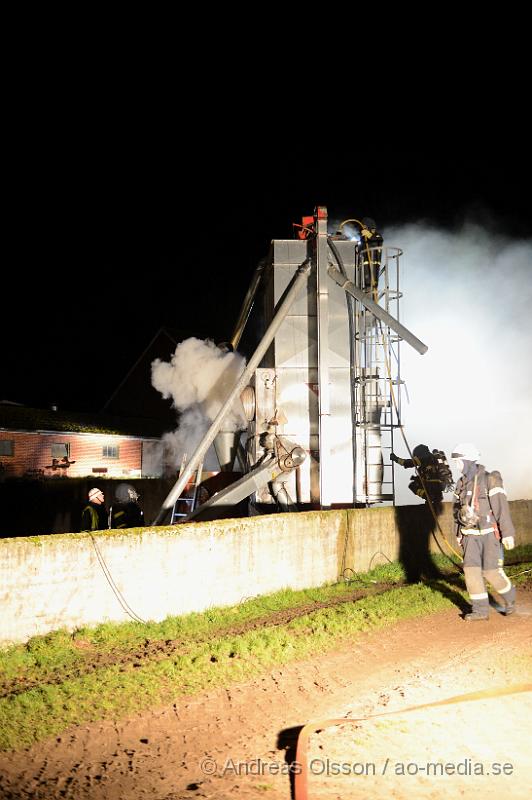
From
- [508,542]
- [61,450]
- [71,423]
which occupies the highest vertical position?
[71,423]

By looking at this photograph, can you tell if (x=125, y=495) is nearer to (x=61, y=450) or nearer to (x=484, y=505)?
(x=484, y=505)

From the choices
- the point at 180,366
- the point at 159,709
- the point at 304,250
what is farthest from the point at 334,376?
the point at 159,709

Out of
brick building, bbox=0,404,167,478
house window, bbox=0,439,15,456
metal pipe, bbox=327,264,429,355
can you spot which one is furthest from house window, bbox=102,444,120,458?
metal pipe, bbox=327,264,429,355

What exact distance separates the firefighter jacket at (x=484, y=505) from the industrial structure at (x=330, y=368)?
574 cm

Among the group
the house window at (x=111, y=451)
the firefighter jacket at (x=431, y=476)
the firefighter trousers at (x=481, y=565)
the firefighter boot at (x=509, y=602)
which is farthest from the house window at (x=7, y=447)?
the firefighter boot at (x=509, y=602)

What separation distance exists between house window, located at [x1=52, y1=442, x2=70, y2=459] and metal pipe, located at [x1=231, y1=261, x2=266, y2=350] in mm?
14007

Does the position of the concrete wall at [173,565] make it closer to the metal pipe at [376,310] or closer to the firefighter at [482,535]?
the firefighter at [482,535]

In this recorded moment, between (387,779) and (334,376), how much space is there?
1124 centimetres

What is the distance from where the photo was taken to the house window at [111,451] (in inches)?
1175

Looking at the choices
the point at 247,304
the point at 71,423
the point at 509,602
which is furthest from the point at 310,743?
the point at 71,423

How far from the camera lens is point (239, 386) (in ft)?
42.7

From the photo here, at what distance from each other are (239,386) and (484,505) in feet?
19.9

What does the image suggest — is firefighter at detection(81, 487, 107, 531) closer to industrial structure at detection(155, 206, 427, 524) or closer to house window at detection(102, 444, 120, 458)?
industrial structure at detection(155, 206, 427, 524)

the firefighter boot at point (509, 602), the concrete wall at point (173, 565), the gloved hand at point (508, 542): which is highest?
the gloved hand at point (508, 542)
